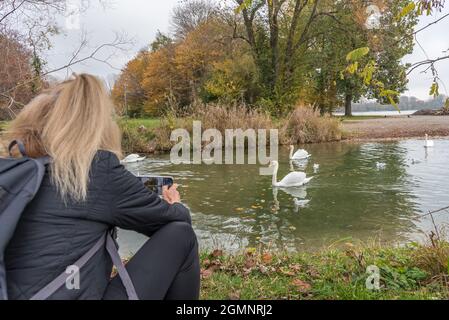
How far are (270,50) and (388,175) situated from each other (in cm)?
1647

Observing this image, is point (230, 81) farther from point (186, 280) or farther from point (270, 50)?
point (186, 280)

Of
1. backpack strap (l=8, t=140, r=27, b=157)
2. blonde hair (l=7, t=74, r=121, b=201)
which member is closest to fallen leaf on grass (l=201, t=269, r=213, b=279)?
blonde hair (l=7, t=74, r=121, b=201)

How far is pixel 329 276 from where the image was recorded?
3219mm

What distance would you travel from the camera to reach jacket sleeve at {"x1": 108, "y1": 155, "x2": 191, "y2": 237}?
1763 millimetres

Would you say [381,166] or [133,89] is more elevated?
[133,89]

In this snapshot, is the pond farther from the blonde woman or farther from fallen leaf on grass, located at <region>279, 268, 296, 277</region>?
the blonde woman

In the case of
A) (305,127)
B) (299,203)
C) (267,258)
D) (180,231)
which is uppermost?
(180,231)

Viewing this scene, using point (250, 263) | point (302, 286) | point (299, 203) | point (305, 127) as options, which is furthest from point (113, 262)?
point (305, 127)

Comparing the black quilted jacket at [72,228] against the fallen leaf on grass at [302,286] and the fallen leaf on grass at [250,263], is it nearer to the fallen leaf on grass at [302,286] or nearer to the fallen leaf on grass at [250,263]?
the fallen leaf on grass at [302,286]

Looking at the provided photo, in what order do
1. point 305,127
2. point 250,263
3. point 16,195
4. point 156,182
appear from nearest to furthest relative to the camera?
point 16,195 < point 156,182 < point 250,263 < point 305,127

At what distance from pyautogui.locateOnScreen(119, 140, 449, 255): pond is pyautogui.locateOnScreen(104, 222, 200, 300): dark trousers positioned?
1719mm

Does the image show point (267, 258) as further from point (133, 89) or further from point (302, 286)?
point (133, 89)

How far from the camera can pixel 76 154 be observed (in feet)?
5.74

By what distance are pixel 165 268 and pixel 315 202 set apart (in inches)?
242
